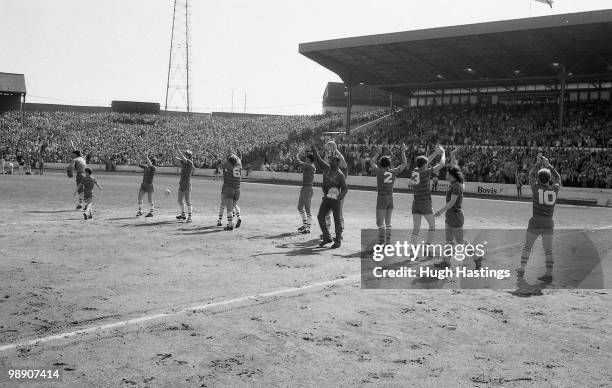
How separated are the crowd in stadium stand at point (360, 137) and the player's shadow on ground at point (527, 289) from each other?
14.0m

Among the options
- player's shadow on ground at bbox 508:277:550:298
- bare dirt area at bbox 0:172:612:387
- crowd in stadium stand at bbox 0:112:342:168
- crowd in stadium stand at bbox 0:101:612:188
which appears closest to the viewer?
bare dirt area at bbox 0:172:612:387

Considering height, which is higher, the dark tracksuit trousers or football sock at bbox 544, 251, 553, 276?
the dark tracksuit trousers

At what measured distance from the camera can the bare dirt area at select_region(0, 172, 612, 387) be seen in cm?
504

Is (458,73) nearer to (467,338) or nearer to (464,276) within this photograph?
(464,276)

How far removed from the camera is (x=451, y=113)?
158 feet

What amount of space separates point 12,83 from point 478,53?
6055 cm

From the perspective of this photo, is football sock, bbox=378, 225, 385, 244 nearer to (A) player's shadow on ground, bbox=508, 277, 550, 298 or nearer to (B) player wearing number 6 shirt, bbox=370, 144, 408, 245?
(B) player wearing number 6 shirt, bbox=370, 144, 408, 245

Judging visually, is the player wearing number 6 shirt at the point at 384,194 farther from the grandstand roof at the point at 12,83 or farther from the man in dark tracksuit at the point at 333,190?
the grandstand roof at the point at 12,83

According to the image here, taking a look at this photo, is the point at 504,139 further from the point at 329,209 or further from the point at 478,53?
the point at 329,209

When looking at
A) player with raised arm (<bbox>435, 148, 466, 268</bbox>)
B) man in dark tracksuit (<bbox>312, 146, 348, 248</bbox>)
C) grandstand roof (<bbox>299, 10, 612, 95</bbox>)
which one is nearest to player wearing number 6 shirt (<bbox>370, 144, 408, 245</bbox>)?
man in dark tracksuit (<bbox>312, 146, 348, 248</bbox>)

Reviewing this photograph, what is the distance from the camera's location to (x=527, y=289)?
8.46 m

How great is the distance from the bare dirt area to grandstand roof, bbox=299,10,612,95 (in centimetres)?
2945

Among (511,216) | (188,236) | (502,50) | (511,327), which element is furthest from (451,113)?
(511,327)

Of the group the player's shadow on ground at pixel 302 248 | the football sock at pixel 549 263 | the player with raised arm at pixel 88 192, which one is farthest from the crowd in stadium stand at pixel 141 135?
Result: the football sock at pixel 549 263
